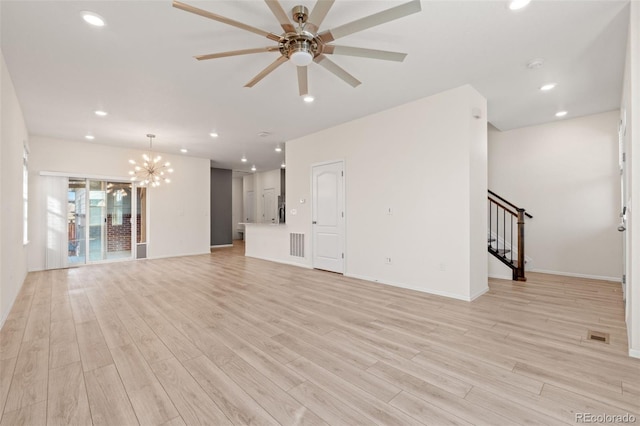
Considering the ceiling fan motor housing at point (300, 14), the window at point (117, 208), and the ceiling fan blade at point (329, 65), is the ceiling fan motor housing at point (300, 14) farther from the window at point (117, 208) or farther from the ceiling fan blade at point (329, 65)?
the window at point (117, 208)

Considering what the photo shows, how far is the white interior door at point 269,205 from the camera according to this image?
12023 millimetres

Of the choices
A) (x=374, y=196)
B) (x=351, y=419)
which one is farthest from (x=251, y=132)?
(x=351, y=419)

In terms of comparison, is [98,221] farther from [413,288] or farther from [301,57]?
[413,288]

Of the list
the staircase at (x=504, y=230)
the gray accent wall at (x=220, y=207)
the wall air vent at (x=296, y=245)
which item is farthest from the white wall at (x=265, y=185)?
the staircase at (x=504, y=230)

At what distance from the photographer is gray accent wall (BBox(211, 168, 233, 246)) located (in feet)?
35.2

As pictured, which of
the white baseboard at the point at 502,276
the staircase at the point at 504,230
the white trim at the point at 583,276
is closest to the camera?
the white trim at the point at 583,276

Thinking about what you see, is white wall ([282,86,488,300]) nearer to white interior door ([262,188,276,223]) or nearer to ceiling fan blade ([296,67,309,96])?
ceiling fan blade ([296,67,309,96])

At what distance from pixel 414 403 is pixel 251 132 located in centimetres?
570

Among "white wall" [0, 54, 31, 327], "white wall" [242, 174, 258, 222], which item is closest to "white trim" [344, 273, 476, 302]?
"white wall" [0, 54, 31, 327]

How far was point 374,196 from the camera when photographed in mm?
5059

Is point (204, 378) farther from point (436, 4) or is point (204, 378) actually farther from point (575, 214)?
point (575, 214)

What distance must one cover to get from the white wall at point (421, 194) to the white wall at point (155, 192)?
531 centimetres

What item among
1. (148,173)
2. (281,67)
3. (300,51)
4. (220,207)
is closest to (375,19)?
(300,51)

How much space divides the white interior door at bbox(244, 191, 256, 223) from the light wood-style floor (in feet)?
29.1
